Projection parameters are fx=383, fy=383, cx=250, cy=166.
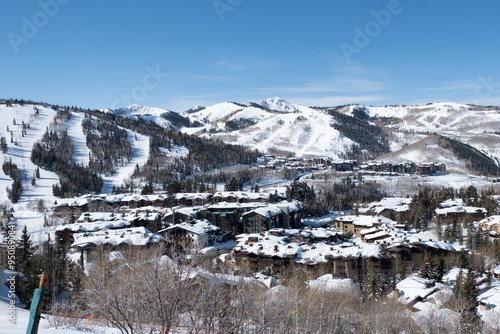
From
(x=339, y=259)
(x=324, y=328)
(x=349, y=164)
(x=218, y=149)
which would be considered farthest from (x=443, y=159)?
(x=324, y=328)

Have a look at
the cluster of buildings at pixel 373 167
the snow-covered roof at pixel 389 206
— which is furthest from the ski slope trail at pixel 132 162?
the snow-covered roof at pixel 389 206

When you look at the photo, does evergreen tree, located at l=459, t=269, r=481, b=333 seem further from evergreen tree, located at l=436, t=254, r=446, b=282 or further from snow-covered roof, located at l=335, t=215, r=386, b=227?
snow-covered roof, located at l=335, t=215, r=386, b=227

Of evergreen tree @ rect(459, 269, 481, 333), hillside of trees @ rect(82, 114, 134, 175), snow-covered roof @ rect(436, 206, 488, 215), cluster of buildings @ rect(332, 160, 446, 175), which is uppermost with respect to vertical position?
hillside of trees @ rect(82, 114, 134, 175)

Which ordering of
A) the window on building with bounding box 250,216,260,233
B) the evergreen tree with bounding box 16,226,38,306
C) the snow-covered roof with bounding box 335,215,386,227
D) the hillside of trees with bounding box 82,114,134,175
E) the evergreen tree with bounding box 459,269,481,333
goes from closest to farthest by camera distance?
1. the evergreen tree with bounding box 459,269,481,333
2. the evergreen tree with bounding box 16,226,38,306
3. the snow-covered roof with bounding box 335,215,386,227
4. the window on building with bounding box 250,216,260,233
5. the hillside of trees with bounding box 82,114,134,175

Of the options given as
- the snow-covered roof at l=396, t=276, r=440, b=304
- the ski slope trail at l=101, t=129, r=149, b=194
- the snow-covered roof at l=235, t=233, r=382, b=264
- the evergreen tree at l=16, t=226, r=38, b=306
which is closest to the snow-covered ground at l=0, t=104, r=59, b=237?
the ski slope trail at l=101, t=129, r=149, b=194

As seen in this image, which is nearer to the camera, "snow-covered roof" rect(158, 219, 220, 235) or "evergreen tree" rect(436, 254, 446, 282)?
"evergreen tree" rect(436, 254, 446, 282)

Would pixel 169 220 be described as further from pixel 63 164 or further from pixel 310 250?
pixel 63 164

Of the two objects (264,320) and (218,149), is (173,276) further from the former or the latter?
(218,149)

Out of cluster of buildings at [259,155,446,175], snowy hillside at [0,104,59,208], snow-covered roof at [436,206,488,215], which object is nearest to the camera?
snow-covered roof at [436,206,488,215]
